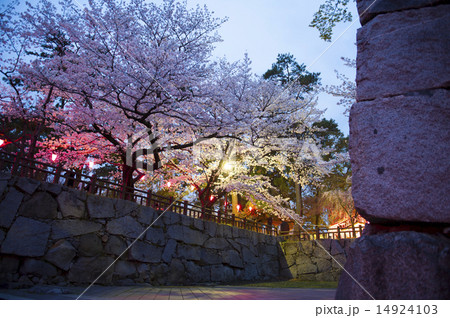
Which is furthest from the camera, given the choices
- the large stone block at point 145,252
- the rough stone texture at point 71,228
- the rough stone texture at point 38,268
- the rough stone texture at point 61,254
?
the large stone block at point 145,252

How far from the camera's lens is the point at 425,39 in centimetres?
150

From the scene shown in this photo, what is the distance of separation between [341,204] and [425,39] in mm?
18881

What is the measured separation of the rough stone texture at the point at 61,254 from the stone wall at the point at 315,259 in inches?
470

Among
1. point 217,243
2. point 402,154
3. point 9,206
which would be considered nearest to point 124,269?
point 9,206

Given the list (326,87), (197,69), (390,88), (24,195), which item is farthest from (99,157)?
(390,88)

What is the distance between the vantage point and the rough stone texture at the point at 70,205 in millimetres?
6887

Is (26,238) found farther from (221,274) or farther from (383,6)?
(383,6)

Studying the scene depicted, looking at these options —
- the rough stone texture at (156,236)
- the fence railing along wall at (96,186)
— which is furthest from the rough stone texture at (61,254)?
the rough stone texture at (156,236)

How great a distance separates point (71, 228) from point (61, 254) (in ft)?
2.10

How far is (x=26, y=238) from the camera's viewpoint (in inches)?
239

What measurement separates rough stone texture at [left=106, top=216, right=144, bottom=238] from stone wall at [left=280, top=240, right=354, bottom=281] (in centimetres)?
1007

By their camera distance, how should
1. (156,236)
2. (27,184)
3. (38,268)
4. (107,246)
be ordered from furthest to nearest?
(156,236), (107,246), (27,184), (38,268)

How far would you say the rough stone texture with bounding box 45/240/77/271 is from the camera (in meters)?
6.37

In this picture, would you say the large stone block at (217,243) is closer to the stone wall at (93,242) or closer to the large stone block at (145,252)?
the stone wall at (93,242)
